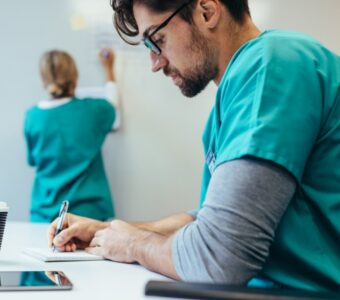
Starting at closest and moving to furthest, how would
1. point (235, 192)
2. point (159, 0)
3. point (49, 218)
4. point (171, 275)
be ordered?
1. point (235, 192)
2. point (171, 275)
3. point (159, 0)
4. point (49, 218)

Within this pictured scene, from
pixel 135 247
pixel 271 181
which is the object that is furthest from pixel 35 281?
pixel 271 181

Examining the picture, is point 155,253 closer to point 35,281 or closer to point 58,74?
point 35,281

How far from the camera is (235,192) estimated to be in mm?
747

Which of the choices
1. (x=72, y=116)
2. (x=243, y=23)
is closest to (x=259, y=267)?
(x=243, y=23)

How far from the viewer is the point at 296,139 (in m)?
0.77

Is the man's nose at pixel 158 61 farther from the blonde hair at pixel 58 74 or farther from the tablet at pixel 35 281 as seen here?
the blonde hair at pixel 58 74

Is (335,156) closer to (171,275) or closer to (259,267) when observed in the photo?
(259,267)

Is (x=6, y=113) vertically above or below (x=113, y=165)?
above

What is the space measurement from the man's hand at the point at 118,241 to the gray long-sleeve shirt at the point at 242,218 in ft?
0.79

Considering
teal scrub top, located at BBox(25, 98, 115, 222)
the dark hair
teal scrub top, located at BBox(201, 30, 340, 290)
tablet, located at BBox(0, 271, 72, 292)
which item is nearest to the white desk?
tablet, located at BBox(0, 271, 72, 292)

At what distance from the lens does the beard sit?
1093 millimetres

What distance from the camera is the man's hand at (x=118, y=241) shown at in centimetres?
101

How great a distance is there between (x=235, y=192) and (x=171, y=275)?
0.22 metres

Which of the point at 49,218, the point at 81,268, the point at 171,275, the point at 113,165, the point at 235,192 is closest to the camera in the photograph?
the point at 235,192
